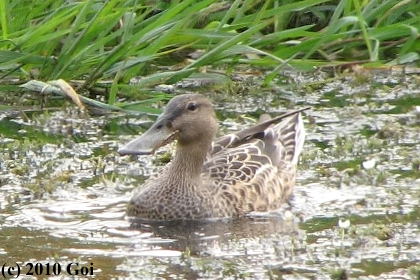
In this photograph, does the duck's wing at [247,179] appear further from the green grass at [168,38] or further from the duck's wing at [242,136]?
the green grass at [168,38]

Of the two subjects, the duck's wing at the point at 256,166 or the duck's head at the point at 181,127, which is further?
the duck's wing at the point at 256,166

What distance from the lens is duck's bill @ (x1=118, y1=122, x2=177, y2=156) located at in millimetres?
7266

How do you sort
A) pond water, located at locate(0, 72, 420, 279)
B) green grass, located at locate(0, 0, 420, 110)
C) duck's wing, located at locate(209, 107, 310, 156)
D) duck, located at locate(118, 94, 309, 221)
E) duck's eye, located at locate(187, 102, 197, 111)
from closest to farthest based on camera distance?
pond water, located at locate(0, 72, 420, 279) < duck, located at locate(118, 94, 309, 221) < duck's eye, located at locate(187, 102, 197, 111) < duck's wing, located at locate(209, 107, 310, 156) < green grass, located at locate(0, 0, 420, 110)

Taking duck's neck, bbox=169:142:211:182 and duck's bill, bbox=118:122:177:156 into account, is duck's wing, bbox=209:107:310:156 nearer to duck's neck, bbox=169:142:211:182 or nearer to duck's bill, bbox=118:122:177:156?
duck's neck, bbox=169:142:211:182

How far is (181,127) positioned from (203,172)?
0.41 m

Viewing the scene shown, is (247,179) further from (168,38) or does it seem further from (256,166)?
(168,38)

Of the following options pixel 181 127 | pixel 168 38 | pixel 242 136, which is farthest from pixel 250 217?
pixel 168 38

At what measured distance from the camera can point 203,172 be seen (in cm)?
785

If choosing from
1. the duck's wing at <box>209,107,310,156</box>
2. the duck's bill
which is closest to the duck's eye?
the duck's bill

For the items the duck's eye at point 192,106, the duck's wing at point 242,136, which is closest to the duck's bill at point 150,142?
the duck's eye at point 192,106

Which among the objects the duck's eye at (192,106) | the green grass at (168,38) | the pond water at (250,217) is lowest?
the pond water at (250,217)

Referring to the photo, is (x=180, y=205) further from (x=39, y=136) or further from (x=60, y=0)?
(x=60, y=0)

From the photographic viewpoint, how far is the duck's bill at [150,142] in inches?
286

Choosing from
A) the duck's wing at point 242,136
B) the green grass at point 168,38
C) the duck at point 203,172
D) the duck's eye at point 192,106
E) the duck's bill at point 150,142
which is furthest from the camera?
the green grass at point 168,38
